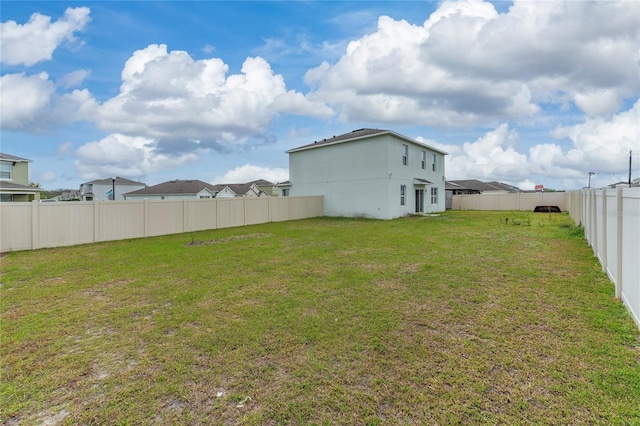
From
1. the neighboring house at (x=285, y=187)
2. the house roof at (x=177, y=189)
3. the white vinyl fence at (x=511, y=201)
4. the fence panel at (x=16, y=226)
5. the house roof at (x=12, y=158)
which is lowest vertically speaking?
the fence panel at (x=16, y=226)

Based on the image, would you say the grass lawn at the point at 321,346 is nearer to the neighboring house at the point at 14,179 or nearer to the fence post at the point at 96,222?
the fence post at the point at 96,222

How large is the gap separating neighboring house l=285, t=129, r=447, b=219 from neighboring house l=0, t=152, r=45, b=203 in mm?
18438

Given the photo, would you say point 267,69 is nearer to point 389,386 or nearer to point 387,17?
point 387,17

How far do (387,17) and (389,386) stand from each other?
14.5 meters

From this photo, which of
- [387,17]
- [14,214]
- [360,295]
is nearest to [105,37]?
[14,214]

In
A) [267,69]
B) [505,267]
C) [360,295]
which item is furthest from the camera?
[267,69]

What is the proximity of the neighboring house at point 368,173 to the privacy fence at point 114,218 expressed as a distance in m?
5.51

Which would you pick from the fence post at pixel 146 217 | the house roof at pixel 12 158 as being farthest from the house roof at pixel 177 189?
the fence post at pixel 146 217

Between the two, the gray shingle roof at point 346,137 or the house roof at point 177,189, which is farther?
the house roof at point 177,189

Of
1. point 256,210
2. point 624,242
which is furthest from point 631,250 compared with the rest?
point 256,210

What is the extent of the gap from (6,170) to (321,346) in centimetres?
2952

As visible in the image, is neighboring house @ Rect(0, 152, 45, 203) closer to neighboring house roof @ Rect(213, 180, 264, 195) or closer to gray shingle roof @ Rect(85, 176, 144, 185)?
neighboring house roof @ Rect(213, 180, 264, 195)

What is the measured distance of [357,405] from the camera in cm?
246

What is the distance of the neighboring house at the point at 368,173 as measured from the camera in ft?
66.2
